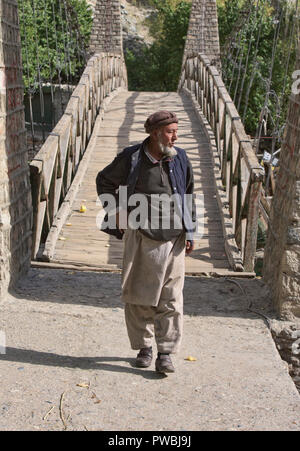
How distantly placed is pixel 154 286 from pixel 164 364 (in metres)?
0.41

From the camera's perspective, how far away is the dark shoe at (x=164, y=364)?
130 inches

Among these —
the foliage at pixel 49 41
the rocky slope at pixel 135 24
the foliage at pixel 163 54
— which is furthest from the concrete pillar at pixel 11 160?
the rocky slope at pixel 135 24

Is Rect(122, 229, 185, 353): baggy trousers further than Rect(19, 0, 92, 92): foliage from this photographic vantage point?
No

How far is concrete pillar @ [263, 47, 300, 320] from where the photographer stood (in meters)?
4.09

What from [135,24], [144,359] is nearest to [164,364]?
[144,359]

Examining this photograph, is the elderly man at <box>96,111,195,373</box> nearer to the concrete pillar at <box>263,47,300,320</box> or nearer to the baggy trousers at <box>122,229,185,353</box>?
the baggy trousers at <box>122,229,185,353</box>

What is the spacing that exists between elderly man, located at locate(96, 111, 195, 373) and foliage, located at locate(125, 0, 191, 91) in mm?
20638

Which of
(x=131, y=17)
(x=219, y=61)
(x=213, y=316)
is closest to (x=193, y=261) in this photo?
(x=213, y=316)

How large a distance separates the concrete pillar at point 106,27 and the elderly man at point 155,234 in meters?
14.0

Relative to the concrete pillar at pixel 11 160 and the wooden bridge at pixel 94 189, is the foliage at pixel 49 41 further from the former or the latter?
the concrete pillar at pixel 11 160

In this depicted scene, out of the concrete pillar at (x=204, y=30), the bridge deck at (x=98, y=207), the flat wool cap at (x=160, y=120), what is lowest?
the bridge deck at (x=98, y=207)

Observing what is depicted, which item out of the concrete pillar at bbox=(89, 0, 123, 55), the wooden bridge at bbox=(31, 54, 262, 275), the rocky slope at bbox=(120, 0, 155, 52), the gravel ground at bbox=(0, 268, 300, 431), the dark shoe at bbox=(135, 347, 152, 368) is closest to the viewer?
the gravel ground at bbox=(0, 268, 300, 431)

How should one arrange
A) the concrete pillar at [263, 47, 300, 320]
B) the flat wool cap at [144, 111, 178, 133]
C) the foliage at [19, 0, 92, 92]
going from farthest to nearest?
the foliage at [19, 0, 92, 92] < the concrete pillar at [263, 47, 300, 320] < the flat wool cap at [144, 111, 178, 133]

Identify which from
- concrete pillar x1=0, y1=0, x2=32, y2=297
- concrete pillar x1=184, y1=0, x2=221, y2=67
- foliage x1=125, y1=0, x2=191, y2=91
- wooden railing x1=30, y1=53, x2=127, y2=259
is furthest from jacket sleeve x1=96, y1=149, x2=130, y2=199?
foliage x1=125, y1=0, x2=191, y2=91
